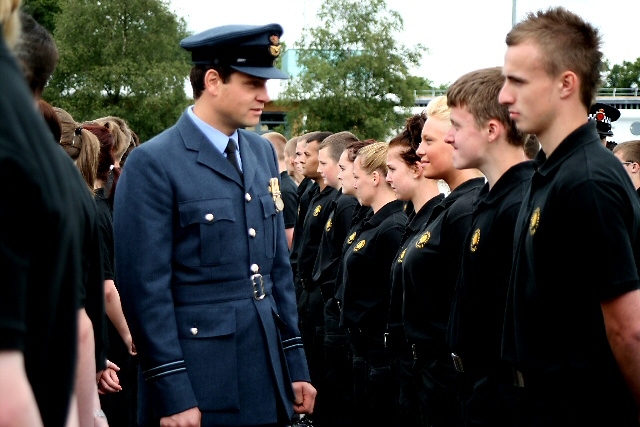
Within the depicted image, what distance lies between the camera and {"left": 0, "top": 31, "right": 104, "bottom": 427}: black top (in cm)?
145

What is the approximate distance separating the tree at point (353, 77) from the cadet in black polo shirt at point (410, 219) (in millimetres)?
57061

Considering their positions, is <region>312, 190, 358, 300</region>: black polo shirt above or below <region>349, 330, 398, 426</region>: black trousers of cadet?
above

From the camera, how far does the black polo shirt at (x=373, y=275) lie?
23.4 feet

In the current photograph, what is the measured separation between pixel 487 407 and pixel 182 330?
1267mm

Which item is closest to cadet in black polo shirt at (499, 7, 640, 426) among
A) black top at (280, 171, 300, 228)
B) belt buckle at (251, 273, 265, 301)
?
belt buckle at (251, 273, 265, 301)

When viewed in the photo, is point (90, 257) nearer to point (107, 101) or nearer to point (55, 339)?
point (55, 339)

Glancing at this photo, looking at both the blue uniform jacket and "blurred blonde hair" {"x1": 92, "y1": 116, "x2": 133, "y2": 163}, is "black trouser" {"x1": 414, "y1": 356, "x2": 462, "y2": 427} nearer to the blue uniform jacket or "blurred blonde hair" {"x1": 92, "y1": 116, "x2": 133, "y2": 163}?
the blue uniform jacket

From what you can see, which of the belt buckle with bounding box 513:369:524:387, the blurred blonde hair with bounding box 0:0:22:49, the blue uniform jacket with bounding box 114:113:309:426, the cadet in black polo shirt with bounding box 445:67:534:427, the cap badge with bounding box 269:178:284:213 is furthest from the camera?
the cap badge with bounding box 269:178:284:213

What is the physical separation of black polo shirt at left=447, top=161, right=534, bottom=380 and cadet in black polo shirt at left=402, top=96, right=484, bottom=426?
64cm

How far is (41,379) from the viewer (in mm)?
1704

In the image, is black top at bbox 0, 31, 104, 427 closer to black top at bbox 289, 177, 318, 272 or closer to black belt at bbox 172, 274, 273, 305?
black belt at bbox 172, 274, 273, 305

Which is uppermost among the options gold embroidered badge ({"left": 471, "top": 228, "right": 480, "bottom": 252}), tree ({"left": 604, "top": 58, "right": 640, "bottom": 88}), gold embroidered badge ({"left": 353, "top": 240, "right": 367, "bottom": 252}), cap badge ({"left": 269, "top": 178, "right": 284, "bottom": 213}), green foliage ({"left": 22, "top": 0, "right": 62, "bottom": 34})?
green foliage ({"left": 22, "top": 0, "right": 62, "bottom": 34})

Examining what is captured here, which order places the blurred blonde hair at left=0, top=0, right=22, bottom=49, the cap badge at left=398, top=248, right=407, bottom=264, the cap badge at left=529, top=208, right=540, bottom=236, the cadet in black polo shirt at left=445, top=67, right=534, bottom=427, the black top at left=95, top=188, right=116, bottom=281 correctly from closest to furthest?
the blurred blonde hair at left=0, top=0, right=22, bottom=49
the cap badge at left=529, top=208, right=540, bottom=236
the cadet in black polo shirt at left=445, top=67, right=534, bottom=427
the black top at left=95, top=188, right=116, bottom=281
the cap badge at left=398, top=248, right=407, bottom=264

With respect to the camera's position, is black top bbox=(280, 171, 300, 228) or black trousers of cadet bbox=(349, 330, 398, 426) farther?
black top bbox=(280, 171, 300, 228)
